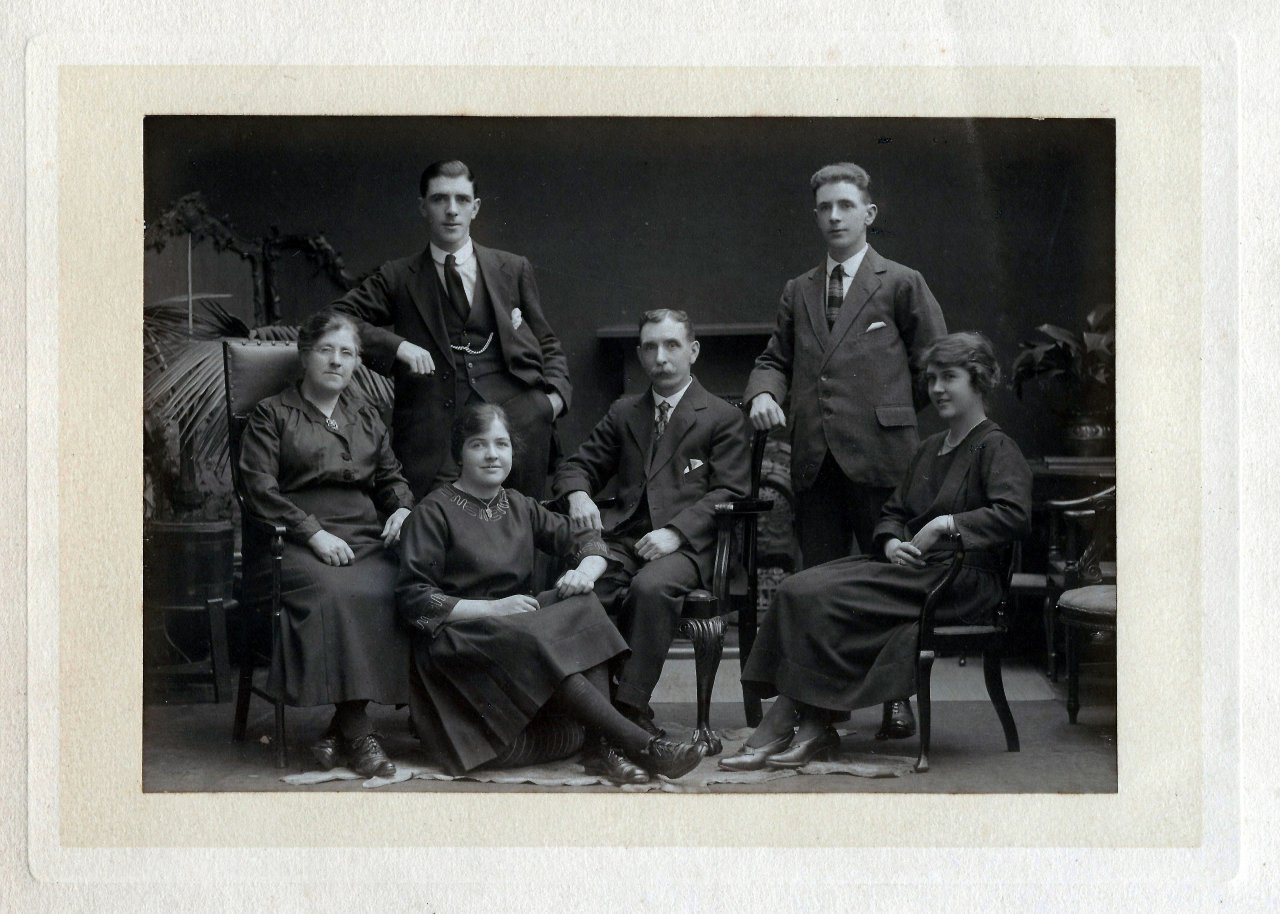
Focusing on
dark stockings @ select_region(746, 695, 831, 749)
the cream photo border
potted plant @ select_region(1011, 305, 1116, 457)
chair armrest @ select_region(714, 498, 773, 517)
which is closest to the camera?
the cream photo border

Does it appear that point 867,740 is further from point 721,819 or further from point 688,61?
point 688,61

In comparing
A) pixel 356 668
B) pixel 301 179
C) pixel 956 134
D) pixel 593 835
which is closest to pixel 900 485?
pixel 956 134

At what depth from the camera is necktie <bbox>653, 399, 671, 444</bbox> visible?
3188mm

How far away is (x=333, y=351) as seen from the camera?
10.2 ft

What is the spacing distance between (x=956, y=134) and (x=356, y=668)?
1.93m

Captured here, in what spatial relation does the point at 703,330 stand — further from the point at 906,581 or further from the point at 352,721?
the point at 352,721

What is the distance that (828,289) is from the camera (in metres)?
3.11

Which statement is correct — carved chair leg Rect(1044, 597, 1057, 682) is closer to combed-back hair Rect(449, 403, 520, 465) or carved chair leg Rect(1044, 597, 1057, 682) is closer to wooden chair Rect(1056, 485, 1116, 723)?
wooden chair Rect(1056, 485, 1116, 723)

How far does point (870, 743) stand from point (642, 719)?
560 millimetres

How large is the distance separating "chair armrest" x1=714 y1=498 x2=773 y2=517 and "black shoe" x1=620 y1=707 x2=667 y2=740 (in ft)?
1.75

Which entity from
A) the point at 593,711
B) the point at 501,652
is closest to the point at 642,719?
the point at 593,711

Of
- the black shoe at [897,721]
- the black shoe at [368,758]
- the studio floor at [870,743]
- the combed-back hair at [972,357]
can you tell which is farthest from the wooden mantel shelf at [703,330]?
the black shoe at [368,758]

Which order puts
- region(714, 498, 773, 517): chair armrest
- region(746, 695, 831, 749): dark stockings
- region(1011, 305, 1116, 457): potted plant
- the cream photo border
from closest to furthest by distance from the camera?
the cream photo border, region(1011, 305, 1116, 457): potted plant, region(746, 695, 831, 749): dark stockings, region(714, 498, 773, 517): chair armrest

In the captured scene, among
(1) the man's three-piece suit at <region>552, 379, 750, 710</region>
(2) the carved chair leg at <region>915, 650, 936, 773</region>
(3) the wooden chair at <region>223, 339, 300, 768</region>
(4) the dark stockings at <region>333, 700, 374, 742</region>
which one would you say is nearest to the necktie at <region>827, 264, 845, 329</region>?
(1) the man's three-piece suit at <region>552, 379, 750, 710</region>
